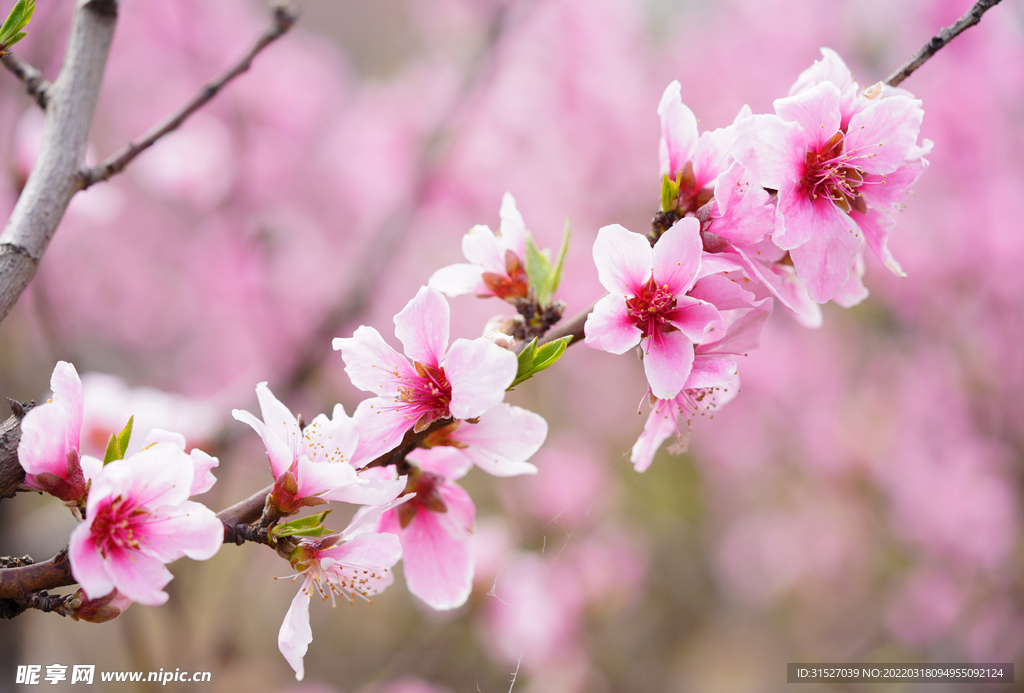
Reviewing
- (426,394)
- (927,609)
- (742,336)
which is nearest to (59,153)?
(426,394)

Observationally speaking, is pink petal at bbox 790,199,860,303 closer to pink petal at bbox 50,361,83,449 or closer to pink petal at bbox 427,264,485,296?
pink petal at bbox 427,264,485,296

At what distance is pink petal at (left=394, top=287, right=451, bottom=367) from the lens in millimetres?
643

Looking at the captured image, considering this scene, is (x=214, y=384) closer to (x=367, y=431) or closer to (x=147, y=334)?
(x=147, y=334)

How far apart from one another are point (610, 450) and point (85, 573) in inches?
136

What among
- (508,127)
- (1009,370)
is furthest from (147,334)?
(1009,370)

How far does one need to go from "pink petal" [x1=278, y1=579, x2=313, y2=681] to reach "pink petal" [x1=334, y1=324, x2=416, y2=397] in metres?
0.23

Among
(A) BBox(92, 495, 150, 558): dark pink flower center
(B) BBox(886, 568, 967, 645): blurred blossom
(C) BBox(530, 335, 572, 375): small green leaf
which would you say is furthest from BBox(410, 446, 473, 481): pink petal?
(B) BBox(886, 568, 967, 645): blurred blossom

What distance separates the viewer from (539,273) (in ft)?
2.58

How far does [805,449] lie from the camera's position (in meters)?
3.40

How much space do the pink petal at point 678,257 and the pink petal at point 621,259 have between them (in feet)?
0.04

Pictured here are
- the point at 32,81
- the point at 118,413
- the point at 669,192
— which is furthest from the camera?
the point at 118,413

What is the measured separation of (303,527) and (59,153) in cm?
63

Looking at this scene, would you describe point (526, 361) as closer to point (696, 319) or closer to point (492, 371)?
point (492, 371)

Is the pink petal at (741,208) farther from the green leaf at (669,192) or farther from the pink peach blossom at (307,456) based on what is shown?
the pink peach blossom at (307,456)
